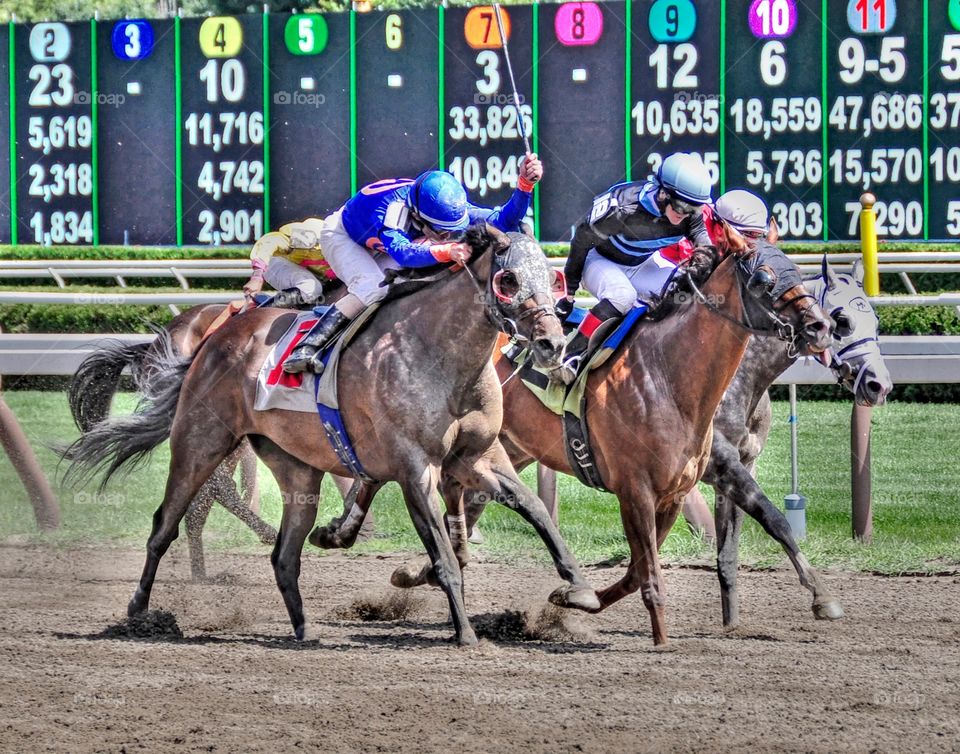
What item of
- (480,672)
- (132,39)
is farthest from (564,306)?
(132,39)

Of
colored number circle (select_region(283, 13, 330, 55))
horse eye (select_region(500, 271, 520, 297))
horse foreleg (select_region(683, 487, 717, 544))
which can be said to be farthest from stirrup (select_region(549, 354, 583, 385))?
colored number circle (select_region(283, 13, 330, 55))

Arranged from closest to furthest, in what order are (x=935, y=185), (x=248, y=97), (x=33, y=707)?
(x=33, y=707) → (x=935, y=185) → (x=248, y=97)

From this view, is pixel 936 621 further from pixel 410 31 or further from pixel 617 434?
pixel 410 31

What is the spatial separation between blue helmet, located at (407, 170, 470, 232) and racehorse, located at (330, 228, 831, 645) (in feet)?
2.61

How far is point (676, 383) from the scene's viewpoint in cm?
561

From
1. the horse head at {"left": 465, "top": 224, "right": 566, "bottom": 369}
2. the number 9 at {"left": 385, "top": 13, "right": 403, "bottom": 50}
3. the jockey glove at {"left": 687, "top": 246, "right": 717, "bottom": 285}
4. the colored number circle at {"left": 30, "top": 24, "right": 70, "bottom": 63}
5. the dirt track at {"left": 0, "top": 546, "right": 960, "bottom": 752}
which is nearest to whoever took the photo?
the dirt track at {"left": 0, "top": 546, "right": 960, "bottom": 752}

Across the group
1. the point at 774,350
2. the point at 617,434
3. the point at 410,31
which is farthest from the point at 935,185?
the point at 617,434

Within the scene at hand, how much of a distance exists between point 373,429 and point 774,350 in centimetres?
168

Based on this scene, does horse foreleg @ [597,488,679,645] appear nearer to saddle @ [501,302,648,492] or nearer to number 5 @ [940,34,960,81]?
saddle @ [501,302,648,492]

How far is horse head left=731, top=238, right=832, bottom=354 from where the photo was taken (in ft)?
17.7

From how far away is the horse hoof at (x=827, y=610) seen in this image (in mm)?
5715

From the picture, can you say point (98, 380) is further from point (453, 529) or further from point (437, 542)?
point (437, 542)

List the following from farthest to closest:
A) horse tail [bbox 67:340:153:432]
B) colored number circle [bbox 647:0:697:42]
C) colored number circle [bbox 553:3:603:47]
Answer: colored number circle [bbox 553:3:603:47] < colored number circle [bbox 647:0:697:42] < horse tail [bbox 67:340:153:432]

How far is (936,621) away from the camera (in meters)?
5.98
